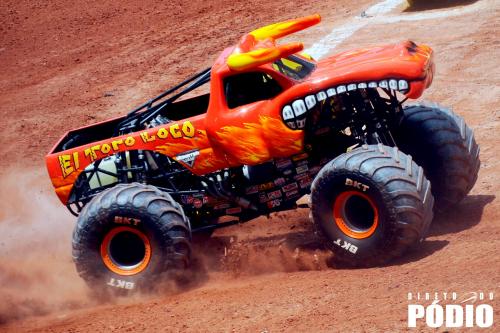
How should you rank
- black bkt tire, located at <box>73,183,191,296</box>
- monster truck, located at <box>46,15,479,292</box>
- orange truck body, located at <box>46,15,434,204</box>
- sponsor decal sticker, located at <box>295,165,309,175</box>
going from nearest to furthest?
monster truck, located at <box>46,15,479,292</box> < orange truck body, located at <box>46,15,434,204</box> < black bkt tire, located at <box>73,183,191,296</box> < sponsor decal sticker, located at <box>295,165,309,175</box>

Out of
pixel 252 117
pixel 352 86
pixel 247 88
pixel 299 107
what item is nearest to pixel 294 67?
pixel 247 88

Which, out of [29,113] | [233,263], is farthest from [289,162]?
[29,113]

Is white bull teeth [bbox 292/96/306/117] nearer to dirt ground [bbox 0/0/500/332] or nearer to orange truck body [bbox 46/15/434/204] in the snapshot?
orange truck body [bbox 46/15/434/204]

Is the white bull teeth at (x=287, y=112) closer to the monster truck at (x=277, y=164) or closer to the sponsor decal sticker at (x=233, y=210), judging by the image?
the monster truck at (x=277, y=164)

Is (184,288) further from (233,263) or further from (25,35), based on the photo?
(25,35)

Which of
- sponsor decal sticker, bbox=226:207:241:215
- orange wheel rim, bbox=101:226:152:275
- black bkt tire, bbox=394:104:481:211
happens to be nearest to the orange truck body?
sponsor decal sticker, bbox=226:207:241:215

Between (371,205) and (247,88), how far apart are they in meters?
1.74

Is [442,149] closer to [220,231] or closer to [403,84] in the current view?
[403,84]

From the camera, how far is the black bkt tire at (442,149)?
9219 mm

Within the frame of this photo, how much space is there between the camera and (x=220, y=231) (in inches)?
415

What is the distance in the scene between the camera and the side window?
9078mm

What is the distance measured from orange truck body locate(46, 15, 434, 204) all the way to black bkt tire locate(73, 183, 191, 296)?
501 mm

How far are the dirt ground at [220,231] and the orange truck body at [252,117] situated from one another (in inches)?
A: 46.1

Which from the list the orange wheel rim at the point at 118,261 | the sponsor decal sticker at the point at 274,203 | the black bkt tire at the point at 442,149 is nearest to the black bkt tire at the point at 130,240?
the orange wheel rim at the point at 118,261
